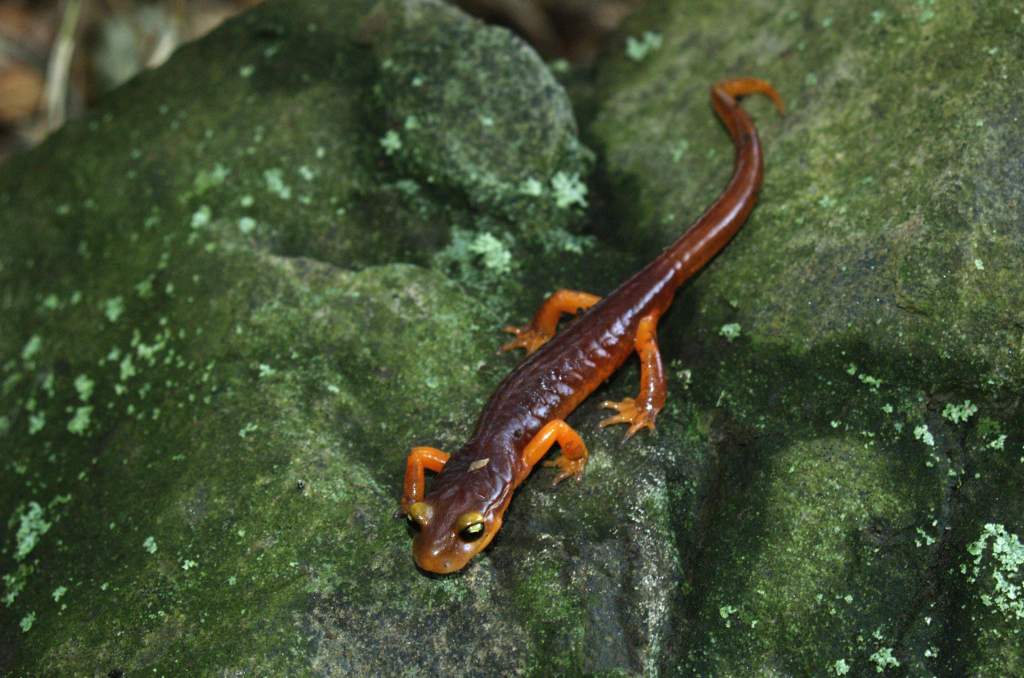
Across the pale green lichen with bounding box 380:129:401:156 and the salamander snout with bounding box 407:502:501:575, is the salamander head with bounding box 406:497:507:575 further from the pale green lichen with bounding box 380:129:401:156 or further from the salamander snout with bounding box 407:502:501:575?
the pale green lichen with bounding box 380:129:401:156

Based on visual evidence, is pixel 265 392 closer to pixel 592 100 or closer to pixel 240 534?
pixel 240 534

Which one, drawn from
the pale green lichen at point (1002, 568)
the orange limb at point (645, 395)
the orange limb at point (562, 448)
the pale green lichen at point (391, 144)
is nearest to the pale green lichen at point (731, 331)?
the orange limb at point (645, 395)

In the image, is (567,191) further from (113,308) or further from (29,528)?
(29,528)

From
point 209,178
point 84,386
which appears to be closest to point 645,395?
point 209,178

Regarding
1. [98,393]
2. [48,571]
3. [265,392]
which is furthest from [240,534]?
[98,393]

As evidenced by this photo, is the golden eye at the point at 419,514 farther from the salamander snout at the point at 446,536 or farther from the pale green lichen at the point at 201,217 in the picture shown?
the pale green lichen at the point at 201,217
